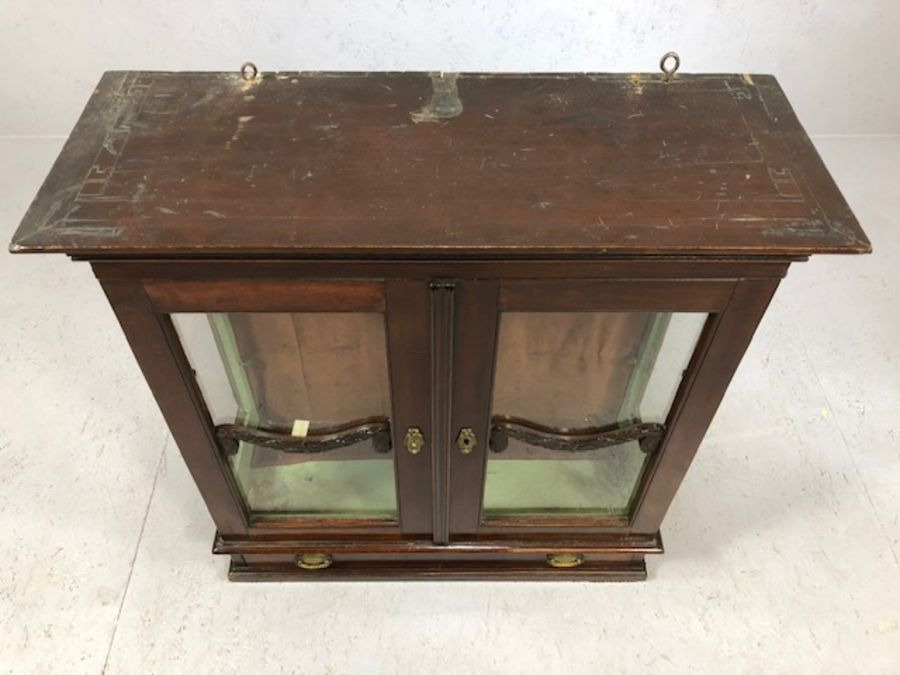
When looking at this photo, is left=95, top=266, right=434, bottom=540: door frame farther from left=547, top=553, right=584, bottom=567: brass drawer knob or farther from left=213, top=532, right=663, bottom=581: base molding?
left=547, top=553, right=584, bottom=567: brass drawer knob

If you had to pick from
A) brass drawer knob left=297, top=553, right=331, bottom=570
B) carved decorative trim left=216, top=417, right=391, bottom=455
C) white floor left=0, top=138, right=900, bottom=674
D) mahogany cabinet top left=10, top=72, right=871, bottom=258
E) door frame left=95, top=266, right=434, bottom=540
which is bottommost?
white floor left=0, top=138, right=900, bottom=674

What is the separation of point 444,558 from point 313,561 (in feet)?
0.76

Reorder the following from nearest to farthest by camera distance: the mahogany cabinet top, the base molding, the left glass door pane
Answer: the mahogany cabinet top
the left glass door pane
the base molding

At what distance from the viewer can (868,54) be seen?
6.47 feet

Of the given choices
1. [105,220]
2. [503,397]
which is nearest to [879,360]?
[503,397]

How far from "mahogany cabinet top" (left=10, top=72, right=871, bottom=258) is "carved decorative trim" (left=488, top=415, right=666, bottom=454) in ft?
1.15

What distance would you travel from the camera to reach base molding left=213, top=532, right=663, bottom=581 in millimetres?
1278

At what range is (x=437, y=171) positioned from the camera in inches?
34.0

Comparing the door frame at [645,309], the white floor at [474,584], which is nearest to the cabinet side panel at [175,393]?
the white floor at [474,584]

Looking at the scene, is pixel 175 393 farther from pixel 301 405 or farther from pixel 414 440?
pixel 414 440

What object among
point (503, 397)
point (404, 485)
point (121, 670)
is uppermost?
point (503, 397)

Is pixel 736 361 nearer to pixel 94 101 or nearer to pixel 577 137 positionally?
pixel 577 137

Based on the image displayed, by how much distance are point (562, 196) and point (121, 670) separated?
3.49ft

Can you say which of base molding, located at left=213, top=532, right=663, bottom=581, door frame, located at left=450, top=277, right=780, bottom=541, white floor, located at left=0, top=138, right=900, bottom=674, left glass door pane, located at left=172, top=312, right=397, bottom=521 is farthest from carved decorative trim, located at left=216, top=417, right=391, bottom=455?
white floor, located at left=0, top=138, right=900, bottom=674
